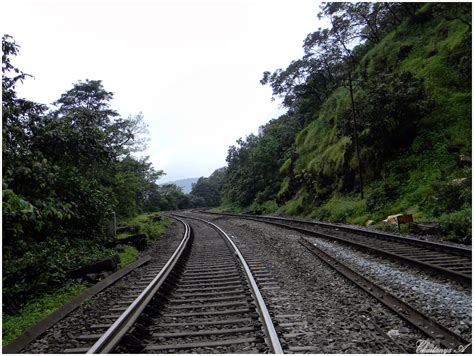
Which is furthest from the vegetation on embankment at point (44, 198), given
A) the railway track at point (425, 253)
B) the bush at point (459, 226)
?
the bush at point (459, 226)

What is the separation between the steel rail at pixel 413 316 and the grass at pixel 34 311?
16.7 ft

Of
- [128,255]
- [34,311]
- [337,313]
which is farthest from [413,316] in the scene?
[128,255]

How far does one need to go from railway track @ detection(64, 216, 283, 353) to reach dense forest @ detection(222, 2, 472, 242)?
7385 millimetres

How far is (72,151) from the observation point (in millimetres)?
11008

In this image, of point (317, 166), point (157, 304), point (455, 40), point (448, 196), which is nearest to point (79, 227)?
point (157, 304)

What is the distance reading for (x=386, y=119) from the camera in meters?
20.5

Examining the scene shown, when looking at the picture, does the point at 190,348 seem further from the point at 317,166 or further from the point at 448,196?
the point at 317,166

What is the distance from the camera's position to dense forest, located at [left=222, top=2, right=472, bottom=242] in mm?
17172

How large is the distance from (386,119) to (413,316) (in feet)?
57.1

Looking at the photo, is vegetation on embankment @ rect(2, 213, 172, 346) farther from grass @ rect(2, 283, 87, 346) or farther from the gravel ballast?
the gravel ballast

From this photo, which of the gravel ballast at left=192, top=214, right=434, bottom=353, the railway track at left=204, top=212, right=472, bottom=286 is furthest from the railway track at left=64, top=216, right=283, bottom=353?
A: the railway track at left=204, top=212, right=472, bottom=286

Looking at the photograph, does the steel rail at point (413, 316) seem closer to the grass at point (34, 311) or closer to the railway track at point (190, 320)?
the railway track at point (190, 320)

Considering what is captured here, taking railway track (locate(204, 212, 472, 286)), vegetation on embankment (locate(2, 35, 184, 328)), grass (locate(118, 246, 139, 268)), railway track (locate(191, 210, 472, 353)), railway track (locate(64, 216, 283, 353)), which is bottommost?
railway track (locate(204, 212, 472, 286))

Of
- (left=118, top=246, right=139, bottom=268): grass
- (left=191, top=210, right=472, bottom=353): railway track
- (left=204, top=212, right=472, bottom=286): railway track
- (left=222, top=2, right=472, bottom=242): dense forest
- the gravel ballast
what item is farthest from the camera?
(left=222, top=2, right=472, bottom=242): dense forest
